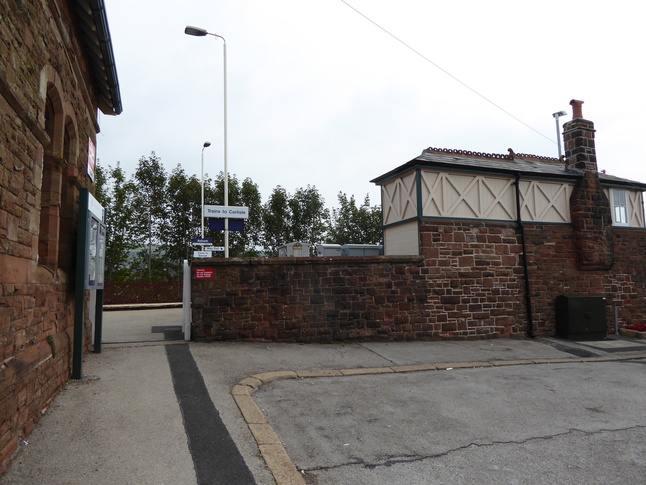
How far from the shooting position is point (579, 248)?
12734mm

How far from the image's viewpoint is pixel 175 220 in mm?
29141

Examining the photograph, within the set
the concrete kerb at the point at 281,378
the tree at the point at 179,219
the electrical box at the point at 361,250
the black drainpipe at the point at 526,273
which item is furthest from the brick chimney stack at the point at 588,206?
the tree at the point at 179,219

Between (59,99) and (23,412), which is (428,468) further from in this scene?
(59,99)

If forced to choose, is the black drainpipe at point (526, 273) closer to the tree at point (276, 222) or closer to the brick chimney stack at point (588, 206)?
the brick chimney stack at point (588, 206)

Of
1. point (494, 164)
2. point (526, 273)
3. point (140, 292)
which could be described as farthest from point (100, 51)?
point (140, 292)

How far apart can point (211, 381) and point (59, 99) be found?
412cm

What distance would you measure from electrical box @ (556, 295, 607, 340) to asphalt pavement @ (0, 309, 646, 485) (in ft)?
11.3

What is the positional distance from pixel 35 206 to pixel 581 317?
1273 cm

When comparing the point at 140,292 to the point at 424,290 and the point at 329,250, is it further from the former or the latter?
the point at 424,290

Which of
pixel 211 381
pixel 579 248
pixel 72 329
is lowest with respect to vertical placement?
pixel 211 381

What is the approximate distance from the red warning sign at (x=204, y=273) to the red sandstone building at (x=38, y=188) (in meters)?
2.89

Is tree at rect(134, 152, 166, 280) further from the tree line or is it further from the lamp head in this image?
the lamp head

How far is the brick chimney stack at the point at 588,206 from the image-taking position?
12.7 meters

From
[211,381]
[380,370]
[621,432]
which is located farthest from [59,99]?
[621,432]
